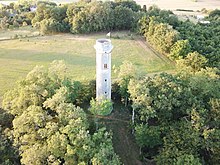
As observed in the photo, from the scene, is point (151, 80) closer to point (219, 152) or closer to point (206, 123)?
point (206, 123)

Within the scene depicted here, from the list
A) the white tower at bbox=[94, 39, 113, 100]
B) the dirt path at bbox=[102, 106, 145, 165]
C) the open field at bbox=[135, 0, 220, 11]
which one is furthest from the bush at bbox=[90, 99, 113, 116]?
the open field at bbox=[135, 0, 220, 11]

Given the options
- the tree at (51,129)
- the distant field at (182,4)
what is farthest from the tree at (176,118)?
the distant field at (182,4)

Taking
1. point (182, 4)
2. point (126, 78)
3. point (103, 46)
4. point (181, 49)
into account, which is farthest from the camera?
point (182, 4)

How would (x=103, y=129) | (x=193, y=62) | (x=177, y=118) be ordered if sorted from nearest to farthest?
(x=103, y=129) → (x=177, y=118) → (x=193, y=62)

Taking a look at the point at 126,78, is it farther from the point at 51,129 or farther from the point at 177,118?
the point at 51,129

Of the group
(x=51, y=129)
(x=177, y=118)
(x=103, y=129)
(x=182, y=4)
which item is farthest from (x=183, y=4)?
(x=51, y=129)

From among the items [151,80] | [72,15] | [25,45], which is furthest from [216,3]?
[151,80]

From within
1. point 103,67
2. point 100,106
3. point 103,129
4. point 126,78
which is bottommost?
point 103,129
